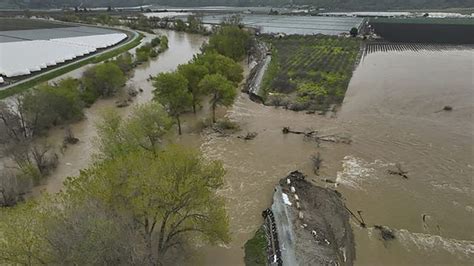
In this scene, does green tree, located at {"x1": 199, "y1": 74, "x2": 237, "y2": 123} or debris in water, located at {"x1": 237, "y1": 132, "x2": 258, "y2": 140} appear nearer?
debris in water, located at {"x1": 237, "y1": 132, "x2": 258, "y2": 140}

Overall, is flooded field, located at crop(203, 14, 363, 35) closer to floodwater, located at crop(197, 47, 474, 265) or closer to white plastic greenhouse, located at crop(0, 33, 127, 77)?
white plastic greenhouse, located at crop(0, 33, 127, 77)

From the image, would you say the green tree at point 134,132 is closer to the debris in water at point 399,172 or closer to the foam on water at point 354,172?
the foam on water at point 354,172

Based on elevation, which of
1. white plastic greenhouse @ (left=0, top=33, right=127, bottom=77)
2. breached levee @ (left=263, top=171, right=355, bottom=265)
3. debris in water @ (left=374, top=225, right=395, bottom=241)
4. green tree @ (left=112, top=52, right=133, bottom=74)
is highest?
breached levee @ (left=263, top=171, right=355, bottom=265)

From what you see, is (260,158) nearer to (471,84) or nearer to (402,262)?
(402,262)

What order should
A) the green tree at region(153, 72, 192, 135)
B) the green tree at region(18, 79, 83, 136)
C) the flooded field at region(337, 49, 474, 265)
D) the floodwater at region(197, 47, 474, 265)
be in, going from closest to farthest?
the flooded field at region(337, 49, 474, 265) < the floodwater at region(197, 47, 474, 265) < the green tree at region(153, 72, 192, 135) < the green tree at region(18, 79, 83, 136)

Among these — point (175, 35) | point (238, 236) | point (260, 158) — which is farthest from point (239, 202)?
point (175, 35)

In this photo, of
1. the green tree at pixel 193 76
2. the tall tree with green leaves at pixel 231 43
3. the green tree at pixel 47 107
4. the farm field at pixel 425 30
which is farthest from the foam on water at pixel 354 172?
the farm field at pixel 425 30

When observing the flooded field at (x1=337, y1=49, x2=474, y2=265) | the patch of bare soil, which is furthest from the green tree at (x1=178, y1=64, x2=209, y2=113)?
the patch of bare soil
